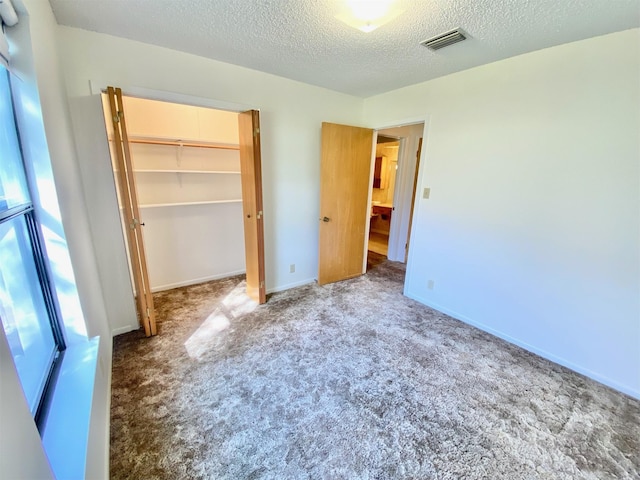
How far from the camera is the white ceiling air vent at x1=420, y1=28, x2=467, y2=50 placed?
1.85 meters

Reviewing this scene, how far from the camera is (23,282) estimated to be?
1113mm

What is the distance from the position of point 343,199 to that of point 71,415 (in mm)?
2997

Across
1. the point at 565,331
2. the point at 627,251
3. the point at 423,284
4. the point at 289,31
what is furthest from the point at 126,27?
the point at 565,331

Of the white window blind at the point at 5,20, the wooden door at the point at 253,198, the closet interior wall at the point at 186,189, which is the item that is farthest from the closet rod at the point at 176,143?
the white window blind at the point at 5,20

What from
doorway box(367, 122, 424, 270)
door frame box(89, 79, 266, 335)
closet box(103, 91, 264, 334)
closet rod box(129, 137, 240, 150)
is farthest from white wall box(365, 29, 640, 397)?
closet rod box(129, 137, 240, 150)

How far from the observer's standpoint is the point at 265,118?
284cm

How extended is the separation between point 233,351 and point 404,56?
9.32ft

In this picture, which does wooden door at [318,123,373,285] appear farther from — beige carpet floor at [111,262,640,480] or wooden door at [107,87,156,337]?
wooden door at [107,87,156,337]

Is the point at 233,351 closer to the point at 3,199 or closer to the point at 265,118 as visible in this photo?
the point at 3,199

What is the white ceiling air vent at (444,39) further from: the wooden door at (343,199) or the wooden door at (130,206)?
the wooden door at (130,206)

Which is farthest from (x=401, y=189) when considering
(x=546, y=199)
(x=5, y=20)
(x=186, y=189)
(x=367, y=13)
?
(x=5, y=20)

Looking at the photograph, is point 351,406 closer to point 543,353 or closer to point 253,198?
point 543,353

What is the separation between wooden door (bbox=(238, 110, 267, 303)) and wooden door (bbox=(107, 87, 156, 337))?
100cm

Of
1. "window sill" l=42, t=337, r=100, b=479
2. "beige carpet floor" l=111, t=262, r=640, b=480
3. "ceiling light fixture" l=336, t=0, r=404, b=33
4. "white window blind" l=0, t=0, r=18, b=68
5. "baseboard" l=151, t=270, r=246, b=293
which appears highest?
"ceiling light fixture" l=336, t=0, r=404, b=33
